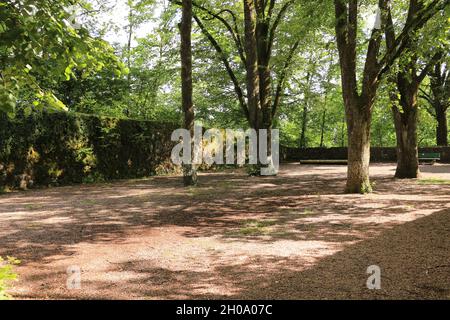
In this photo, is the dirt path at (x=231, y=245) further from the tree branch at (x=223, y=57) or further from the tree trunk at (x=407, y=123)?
the tree branch at (x=223, y=57)

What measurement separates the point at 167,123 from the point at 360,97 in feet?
46.5

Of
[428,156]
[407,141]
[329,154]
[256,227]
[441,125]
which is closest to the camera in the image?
[256,227]

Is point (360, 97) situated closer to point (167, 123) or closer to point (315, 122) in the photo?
point (167, 123)

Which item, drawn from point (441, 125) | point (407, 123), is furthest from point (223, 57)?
point (441, 125)

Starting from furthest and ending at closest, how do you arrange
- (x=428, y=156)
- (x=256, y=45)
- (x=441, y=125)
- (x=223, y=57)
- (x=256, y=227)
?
(x=441, y=125), (x=428, y=156), (x=223, y=57), (x=256, y=45), (x=256, y=227)

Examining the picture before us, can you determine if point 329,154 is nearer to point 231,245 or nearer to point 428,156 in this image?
point 428,156

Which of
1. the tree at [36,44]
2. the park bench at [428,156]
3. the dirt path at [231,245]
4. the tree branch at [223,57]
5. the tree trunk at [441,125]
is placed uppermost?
the tree branch at [223,57]

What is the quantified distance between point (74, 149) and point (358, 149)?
12268 mm

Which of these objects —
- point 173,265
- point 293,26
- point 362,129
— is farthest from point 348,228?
point 293,26

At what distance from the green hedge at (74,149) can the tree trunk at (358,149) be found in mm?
11849

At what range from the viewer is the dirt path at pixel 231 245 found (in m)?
4.63

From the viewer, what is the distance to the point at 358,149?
1257cm

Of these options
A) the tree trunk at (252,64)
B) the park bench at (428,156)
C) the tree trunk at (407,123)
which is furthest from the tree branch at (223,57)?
the park bench at (428,156)

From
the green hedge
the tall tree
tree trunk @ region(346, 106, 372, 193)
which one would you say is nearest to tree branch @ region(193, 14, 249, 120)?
the tall tree
